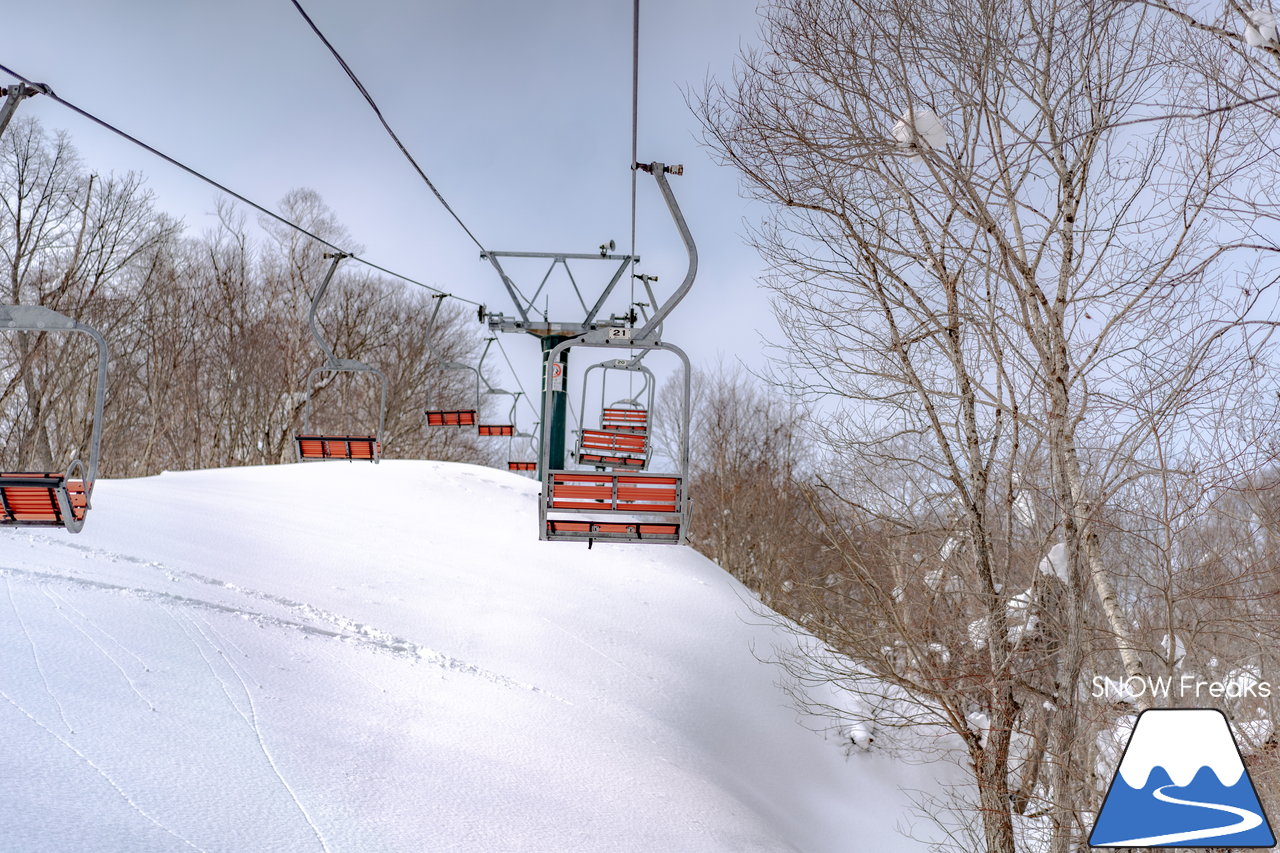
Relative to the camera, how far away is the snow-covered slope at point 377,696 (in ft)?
17.7

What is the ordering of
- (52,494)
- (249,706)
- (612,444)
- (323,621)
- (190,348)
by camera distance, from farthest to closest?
(190,348)
(612,444)
(323,621)
(52,494)
(249,706)

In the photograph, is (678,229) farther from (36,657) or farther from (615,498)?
(36,657)

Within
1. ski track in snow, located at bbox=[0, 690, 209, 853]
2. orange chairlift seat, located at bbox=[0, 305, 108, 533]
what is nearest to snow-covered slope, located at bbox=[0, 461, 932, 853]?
ski track in snow, located at bbox=[0, 690, 209, 853]

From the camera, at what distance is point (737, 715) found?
464 inches

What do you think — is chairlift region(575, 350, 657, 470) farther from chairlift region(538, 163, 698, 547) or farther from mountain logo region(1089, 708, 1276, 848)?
mountain logo region(1089, 708, 1276, 848)

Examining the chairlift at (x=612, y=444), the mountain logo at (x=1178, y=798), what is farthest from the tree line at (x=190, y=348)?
the mountain logo at (x=1178, y=798)

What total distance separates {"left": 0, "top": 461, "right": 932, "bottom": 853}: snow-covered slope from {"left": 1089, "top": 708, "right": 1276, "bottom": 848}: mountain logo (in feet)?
12.2

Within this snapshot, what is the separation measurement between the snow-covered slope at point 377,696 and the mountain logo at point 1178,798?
373cm

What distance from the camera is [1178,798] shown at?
4512 mm

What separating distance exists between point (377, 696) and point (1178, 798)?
612cm

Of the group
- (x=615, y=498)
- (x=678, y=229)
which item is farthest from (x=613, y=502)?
(x=678, y=229)

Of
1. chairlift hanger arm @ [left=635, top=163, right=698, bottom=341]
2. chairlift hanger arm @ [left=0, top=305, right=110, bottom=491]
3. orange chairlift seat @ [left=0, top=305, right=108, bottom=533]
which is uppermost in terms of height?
chairlift hanger arm @ [left=635, top=163, right=698, bottom=341]

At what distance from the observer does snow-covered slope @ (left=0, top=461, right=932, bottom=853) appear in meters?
5.40

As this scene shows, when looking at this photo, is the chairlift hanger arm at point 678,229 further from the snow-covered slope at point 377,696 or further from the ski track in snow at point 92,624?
the ski track in snow at point 92,624
